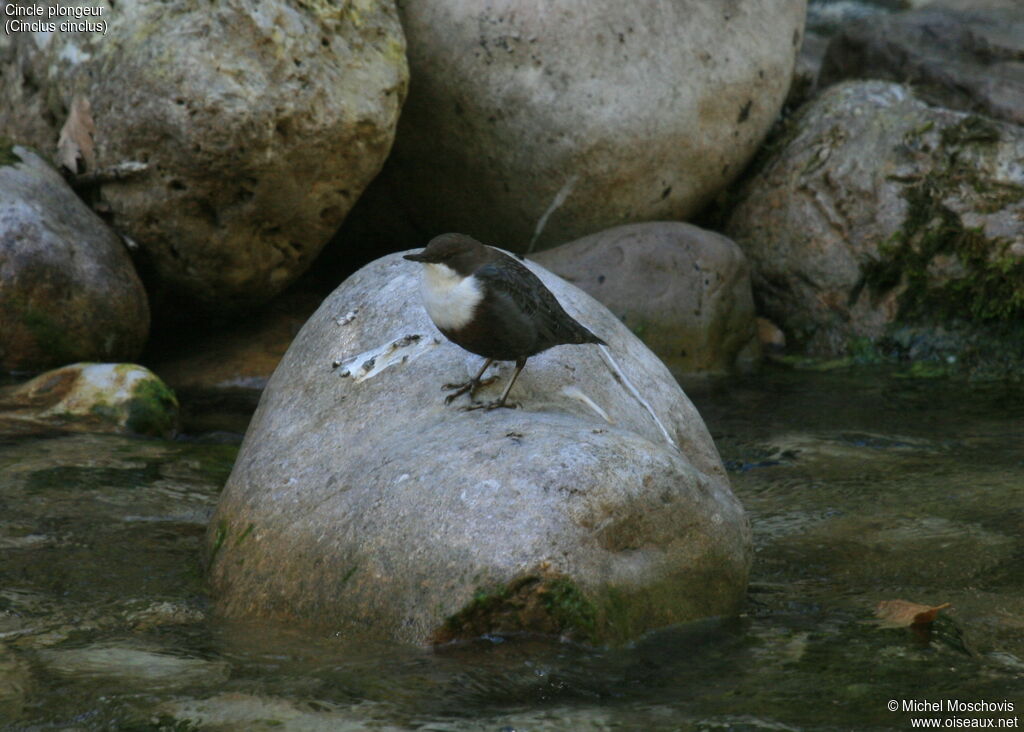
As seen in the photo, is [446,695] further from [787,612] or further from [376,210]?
[376,210]

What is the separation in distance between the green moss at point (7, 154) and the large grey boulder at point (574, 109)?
2280 millimetres

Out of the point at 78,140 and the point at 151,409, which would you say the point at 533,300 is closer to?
the point at 151,409

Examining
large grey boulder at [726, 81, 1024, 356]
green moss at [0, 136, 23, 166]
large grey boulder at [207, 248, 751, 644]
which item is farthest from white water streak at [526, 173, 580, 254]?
large grey boulder at [207, 248, 751, 644]

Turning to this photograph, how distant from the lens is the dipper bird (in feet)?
12.3

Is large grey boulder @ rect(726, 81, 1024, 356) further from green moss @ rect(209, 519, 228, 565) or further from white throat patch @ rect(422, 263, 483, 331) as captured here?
green moss @ rect(209, 519, 228, 565)

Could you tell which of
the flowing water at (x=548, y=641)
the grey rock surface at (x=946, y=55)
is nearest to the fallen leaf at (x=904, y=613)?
the flowing water at (x=548, y=641)

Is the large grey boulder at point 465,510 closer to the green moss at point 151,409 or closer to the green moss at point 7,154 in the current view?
the green moss at point 151,409

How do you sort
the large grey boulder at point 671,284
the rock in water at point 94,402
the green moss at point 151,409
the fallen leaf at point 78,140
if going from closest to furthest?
1. the rock in water at point 94,402
2. the green moss at point 151,409
3. the fallen leaf at point 78,140
4. the large grey boulder at point 671,284

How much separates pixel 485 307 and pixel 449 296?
0.13 m

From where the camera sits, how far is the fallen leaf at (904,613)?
336 centimetres

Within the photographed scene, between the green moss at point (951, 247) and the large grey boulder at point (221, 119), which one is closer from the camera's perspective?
the large grey boulder at point (221, 119)

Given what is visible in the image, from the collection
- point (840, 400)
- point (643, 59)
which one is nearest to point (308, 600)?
point (840, 400)

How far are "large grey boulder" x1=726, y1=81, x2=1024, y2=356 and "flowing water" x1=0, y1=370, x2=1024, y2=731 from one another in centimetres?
211

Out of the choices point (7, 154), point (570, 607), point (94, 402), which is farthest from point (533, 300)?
point (7, 154)
